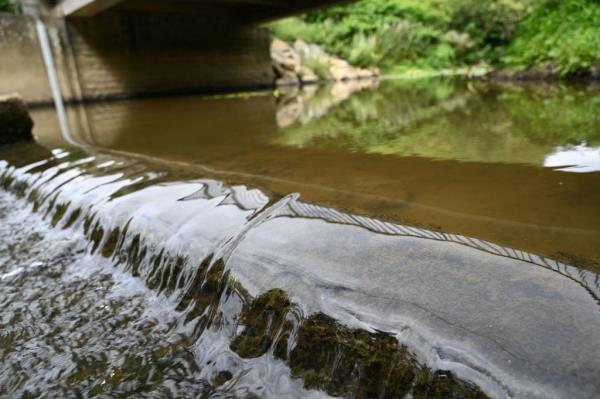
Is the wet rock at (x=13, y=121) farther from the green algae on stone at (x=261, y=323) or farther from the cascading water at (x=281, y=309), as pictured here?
the green algae on stone at (x=261, y=323)

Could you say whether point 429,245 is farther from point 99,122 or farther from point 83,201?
point 99,122

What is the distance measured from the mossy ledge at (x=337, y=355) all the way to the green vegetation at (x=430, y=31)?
44.9 feet

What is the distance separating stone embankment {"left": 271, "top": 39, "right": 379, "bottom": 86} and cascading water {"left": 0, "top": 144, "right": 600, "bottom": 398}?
14.8m

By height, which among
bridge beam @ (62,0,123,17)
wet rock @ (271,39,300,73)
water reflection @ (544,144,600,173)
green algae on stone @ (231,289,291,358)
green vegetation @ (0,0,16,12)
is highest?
green vegetation @ (0,0,16,12)

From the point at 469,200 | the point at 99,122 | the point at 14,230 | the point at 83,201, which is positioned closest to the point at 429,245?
the point at 469,200

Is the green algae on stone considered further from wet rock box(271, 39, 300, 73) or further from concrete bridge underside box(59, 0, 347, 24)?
wet rock box(271, 39, 300, 73)

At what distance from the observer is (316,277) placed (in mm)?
1329

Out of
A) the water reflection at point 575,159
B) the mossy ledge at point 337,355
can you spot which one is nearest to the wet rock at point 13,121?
the mossy ledge at point 337,355

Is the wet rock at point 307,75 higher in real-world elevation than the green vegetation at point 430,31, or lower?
lower

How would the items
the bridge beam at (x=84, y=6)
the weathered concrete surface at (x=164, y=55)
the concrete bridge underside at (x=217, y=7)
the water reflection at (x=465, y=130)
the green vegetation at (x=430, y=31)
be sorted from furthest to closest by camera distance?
the green vegetation at (x=430, y=31) < the weathered concrete surface at (x=164, y=55) < the concrete bridge underside at (x=217, y=7) < the bridge beam at (x=84, y=6) < the water reflection at (x=465, y=130)

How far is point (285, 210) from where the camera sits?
182 centimetres

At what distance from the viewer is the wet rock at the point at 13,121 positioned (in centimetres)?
471

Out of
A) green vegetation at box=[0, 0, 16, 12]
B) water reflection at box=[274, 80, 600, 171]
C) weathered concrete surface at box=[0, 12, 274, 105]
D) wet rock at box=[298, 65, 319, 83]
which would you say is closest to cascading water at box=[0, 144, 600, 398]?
water reflection at box=[274, 80, 600, 171]

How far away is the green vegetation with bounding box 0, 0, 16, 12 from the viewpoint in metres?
11.1
